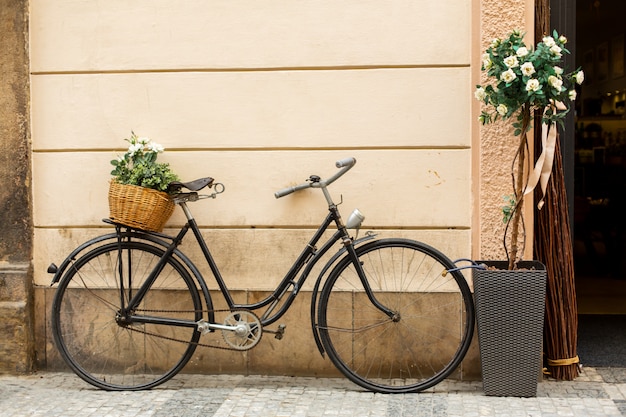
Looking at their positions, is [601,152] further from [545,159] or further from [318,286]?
[318,286]

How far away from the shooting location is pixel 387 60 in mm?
5402

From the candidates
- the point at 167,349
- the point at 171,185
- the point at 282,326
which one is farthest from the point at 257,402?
the point at 171,185

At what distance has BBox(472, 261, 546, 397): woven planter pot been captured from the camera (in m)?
4.88

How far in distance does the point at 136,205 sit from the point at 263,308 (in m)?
1.05

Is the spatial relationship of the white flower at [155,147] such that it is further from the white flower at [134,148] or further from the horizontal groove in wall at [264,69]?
the horizontal groove in wall at [264,69]

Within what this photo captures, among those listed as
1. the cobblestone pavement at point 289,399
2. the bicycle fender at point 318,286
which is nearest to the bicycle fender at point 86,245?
the cobblestone pavement at point 289,399

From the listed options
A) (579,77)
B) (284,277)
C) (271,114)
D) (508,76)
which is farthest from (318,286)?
(579,77)

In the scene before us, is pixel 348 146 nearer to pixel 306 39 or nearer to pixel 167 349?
pixel 306 39

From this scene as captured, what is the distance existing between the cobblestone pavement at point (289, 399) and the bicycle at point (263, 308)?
134 mm

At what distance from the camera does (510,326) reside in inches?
193

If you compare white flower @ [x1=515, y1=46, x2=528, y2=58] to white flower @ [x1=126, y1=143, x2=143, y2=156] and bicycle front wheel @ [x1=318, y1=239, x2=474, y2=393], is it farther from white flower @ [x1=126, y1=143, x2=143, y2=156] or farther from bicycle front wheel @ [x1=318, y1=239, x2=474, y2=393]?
white flower @ [x1=126, y1=143, x2=143, y2=156]

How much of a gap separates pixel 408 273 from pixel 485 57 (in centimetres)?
143

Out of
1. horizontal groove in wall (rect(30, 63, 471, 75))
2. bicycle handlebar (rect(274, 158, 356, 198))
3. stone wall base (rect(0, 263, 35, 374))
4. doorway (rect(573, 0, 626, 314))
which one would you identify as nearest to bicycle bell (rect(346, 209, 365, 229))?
bicycle handlebar (rect(274, 158, 356, 198))

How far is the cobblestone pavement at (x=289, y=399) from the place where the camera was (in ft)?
15.8
